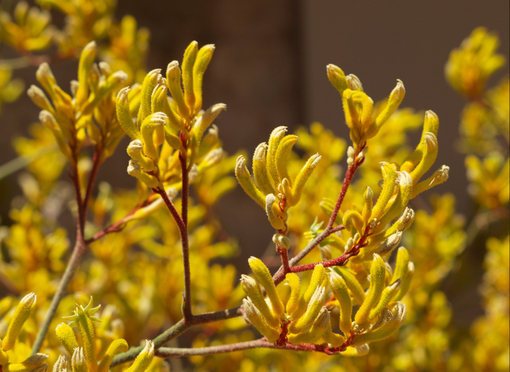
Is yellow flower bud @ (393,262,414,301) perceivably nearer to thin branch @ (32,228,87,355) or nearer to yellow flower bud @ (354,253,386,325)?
yellow flower bud @ (354,253,386,325)

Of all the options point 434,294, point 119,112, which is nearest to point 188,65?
point 119,112

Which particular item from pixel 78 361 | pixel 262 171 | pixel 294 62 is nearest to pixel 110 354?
pixel 78 361

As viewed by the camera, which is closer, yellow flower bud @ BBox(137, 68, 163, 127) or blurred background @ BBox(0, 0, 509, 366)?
yellow flower bud @ BBox(137, 68, 163, 127)

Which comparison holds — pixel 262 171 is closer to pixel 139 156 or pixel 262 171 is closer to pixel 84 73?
pixel 139 156

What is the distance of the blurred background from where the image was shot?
123cm

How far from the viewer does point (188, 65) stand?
0.24m

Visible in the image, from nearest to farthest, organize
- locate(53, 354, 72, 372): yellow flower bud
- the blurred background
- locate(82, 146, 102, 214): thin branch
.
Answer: locate(53, 354, 72, 372): yellow flower bud, locate(82, 146, 102, 214): thin branch, the blurred background

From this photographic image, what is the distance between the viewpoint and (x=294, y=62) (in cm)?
161

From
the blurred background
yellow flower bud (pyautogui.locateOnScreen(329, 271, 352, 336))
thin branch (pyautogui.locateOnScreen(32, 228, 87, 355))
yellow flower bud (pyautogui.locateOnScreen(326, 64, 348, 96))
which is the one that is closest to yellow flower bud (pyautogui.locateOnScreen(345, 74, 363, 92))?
yellow flower bud (pyautogui.locateOnScreen(326, 64, 348, 96))

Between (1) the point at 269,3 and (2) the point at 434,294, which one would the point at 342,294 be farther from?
(1) the point at 269,3

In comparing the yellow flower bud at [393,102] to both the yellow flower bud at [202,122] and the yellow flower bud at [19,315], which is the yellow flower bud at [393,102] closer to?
the yellow flower bud at [202,122]

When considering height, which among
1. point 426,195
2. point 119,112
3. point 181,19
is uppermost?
point 181,19

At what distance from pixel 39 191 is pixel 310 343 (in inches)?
27.9

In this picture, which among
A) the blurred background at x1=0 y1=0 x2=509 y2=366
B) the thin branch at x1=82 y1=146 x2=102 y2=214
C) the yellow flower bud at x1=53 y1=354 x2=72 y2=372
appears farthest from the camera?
the blurred background at x1=0 y1=0 x2=509 y2=366
